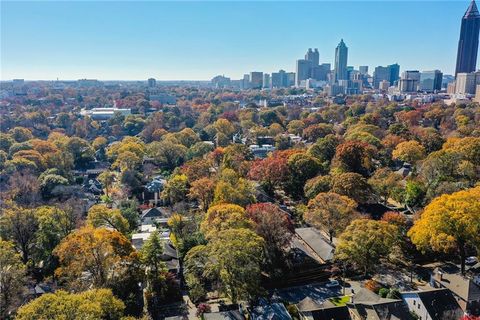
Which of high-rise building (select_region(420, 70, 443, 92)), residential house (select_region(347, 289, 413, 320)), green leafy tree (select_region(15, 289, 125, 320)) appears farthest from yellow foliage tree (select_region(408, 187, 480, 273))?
high-rise building (select_region(420, 70, 443, 92))

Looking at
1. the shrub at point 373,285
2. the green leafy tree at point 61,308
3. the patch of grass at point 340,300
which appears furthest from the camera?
the shrub at point 373,285

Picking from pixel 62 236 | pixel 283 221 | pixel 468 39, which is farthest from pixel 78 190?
pixel 468 39

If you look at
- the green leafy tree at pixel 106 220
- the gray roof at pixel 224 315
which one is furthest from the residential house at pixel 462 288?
the green leafy tree at pixel 106 220

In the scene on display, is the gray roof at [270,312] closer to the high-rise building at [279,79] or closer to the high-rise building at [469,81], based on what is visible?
the high-rise building at [469,81]

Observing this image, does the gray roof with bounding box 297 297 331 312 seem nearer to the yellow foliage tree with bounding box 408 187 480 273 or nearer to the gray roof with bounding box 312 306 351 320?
the gray roof with bounding box 312 306 351 320

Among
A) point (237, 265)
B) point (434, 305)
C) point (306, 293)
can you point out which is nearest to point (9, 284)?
point (237, 265)

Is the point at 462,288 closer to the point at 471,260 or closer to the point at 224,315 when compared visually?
the point at 471,260

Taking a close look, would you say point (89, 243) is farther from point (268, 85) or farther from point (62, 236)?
point (268, 85)
